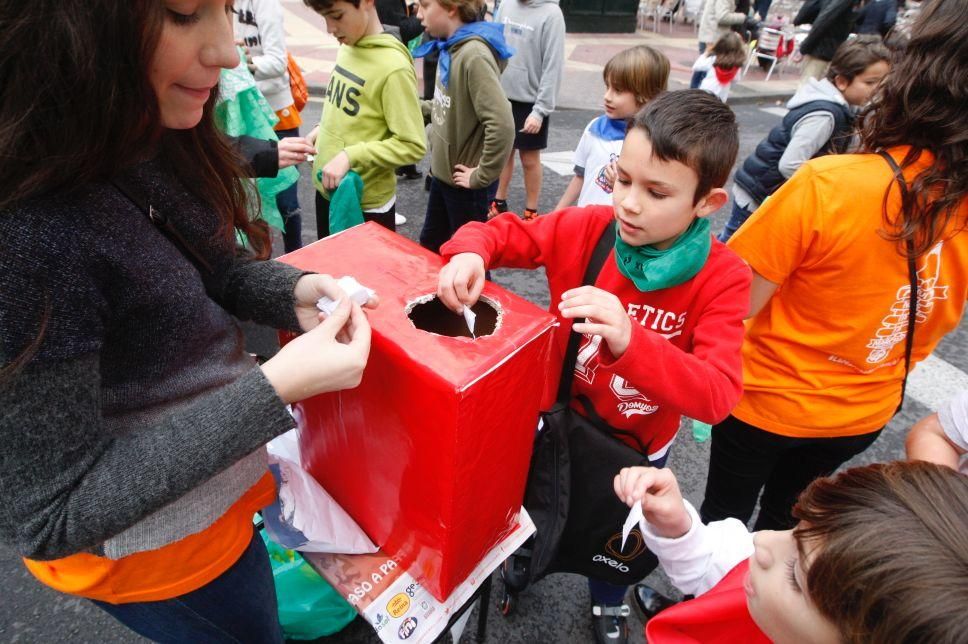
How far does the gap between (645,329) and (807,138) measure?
238cm

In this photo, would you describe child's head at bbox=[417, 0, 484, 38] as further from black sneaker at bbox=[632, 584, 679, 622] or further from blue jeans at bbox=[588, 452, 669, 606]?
black sneaker at bbox=[632, 584, 679, 622]

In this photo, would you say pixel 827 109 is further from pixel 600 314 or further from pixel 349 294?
pixel 349 294

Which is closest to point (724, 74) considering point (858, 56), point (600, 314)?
point (858, 56)

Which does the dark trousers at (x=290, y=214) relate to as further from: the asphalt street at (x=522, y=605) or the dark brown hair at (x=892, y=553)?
the dark brown hair at (x=892, y=553)

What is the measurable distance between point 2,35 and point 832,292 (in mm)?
1509

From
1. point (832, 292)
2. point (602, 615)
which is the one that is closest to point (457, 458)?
point (832, 292)

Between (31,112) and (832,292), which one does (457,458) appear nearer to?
(31,112)

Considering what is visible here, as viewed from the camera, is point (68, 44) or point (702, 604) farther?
point (702, 604)

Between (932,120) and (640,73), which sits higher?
(932,120)

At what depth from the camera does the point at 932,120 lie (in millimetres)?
1143

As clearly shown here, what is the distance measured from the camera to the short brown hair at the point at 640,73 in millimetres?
2527

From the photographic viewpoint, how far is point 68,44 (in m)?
0.58

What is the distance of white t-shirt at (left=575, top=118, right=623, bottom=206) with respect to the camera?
263 cm

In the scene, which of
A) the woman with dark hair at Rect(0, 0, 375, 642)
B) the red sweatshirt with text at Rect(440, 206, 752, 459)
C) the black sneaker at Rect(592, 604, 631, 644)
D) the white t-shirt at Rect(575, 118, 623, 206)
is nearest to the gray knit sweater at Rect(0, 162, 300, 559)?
the woman with dark hair at Rect(0, 0, 375, 642)
